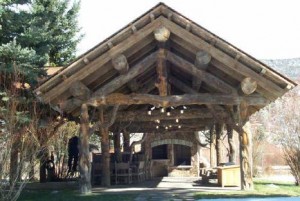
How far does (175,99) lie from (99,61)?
100 inches

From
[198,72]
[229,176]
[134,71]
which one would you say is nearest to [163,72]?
[134,71]

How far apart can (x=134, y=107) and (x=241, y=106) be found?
6.90 metres

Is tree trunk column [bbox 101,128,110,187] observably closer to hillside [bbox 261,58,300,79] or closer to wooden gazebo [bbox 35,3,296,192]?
wooden gazebo [bbox 35,3,296,192]

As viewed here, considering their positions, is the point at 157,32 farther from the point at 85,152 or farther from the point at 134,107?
the point at 134,107

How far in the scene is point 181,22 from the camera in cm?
1100

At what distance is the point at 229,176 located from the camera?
14469 mm

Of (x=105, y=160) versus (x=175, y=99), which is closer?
(x=175, y=99)

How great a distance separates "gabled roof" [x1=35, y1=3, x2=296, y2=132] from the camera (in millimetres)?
11031

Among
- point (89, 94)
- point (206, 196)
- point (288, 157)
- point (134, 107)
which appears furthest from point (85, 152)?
point (288, 157)

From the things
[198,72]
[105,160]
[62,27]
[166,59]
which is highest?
[62,27]

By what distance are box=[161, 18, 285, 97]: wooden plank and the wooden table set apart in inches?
159

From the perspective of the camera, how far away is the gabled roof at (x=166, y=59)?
36.2 ft

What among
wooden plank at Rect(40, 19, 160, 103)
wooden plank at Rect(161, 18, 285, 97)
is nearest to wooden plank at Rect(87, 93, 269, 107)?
wooden plank at Rect(161, 18, 285, 97)

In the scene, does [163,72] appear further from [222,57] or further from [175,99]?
[222,57]
